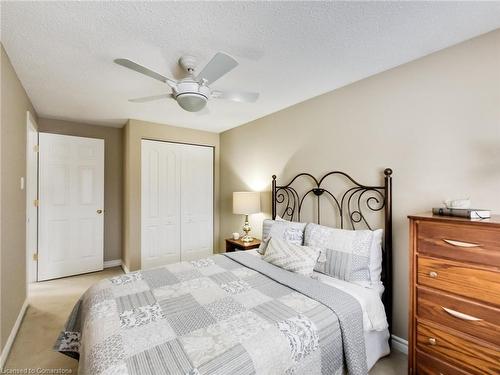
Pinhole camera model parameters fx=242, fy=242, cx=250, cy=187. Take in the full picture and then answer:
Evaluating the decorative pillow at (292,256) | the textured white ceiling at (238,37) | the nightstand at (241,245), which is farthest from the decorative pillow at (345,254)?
the textured white ceiling at (238,37)

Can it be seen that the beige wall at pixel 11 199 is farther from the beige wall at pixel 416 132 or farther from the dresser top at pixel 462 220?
the dresser top at pixel 462 220

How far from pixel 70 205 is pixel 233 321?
143 inches

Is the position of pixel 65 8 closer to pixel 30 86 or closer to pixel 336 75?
pixel 30 86

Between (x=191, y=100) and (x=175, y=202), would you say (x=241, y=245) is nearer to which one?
(x=175, y=202)

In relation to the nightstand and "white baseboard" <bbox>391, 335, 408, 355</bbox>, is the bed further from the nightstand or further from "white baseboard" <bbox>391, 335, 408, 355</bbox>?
the nightstand

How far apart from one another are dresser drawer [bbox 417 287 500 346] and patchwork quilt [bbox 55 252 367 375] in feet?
1.34

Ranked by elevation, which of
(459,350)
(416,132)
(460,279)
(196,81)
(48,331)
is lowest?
(48,331)

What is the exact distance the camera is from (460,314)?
4.54 ft

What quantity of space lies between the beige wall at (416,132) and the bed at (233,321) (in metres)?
0.16

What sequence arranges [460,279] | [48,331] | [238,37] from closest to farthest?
[460,279] → [238,37] → [48,331]

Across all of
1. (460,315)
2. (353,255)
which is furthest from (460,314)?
(353,255)

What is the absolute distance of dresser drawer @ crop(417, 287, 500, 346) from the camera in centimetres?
128

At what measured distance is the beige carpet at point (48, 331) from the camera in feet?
6.14

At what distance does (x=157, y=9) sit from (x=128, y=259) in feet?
11.2
